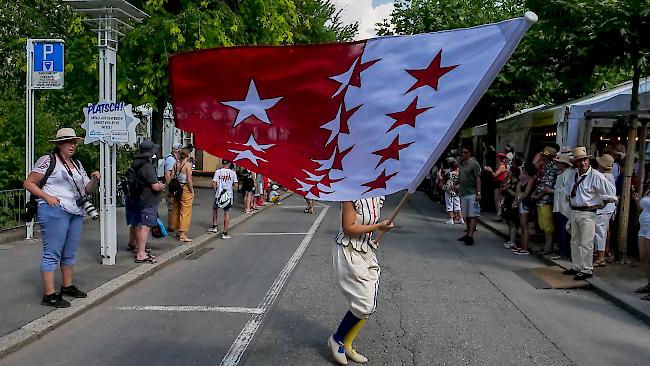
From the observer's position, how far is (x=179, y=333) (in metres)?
5.89

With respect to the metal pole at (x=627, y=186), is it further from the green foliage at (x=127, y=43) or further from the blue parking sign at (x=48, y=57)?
the green foliage at (x=127, y=43)

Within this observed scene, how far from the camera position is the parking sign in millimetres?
10766

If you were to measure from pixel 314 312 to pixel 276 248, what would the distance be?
15.9 ft

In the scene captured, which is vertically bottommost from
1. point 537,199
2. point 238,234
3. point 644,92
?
point 238,234

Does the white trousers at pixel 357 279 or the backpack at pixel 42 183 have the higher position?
the backpack at pixel 42 183

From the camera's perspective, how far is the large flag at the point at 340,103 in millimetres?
3529

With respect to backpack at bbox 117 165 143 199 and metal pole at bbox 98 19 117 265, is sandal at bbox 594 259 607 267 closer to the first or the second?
backpack at bbox 117 165 143 199

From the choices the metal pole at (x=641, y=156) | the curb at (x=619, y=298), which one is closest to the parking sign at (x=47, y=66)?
the curb at (x=619, y=298)

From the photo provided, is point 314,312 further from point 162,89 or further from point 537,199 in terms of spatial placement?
point 162,89

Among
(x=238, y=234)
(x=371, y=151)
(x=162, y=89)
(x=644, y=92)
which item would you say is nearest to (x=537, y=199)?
(x=644, y=92)

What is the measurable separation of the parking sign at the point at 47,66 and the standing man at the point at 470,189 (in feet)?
26.0

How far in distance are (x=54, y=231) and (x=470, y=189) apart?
8.28 meters

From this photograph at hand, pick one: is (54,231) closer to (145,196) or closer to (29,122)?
(145,196)

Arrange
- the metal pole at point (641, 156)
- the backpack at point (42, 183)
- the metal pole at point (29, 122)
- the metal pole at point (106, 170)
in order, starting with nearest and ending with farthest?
Answer: the backpack at point (42, 183) < the metal pole at point (106, 170) < the metal pole at point (641, 156) < the metal pole at point (29, 122)
